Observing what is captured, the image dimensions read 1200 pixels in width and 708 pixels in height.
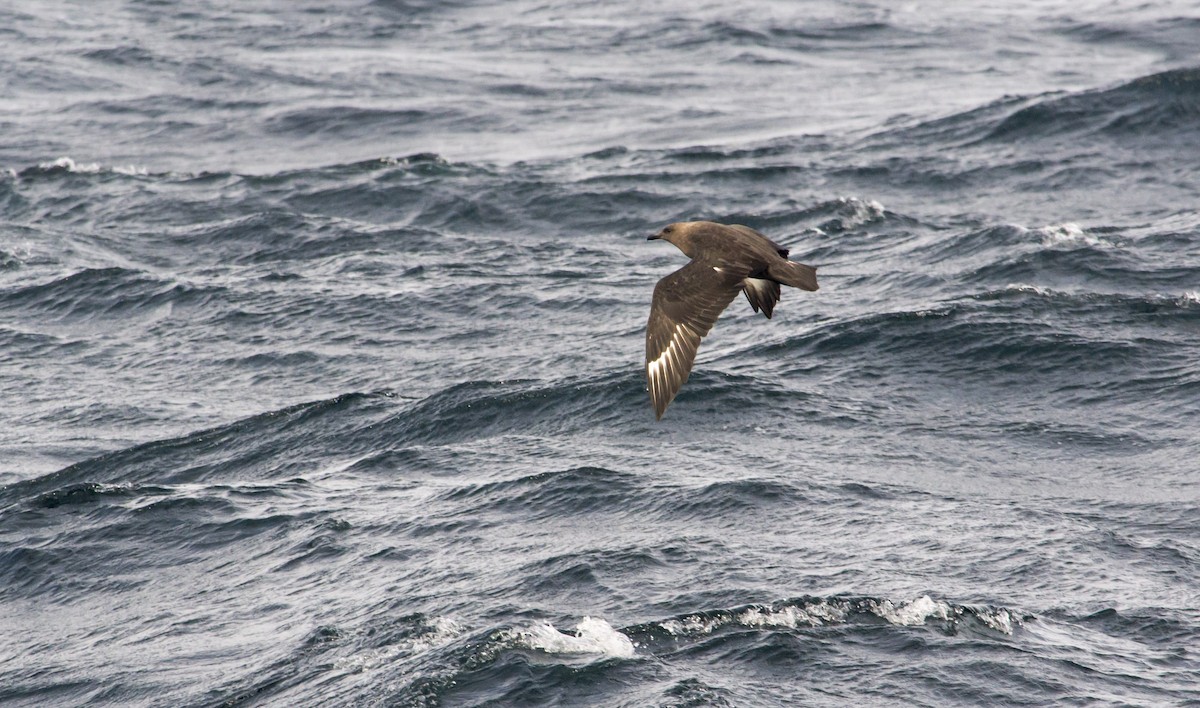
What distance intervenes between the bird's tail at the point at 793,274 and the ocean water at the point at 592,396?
6.66ft

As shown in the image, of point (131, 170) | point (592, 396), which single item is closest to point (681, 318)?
point (592, 396)

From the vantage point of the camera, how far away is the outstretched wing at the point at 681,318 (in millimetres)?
9273

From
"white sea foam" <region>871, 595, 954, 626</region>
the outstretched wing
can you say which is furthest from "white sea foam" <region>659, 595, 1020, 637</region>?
the outstretched wing

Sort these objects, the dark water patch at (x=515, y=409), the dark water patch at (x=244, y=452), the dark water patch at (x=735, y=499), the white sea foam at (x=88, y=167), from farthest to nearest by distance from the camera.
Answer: the white sea foam at (x=88, y=167)
the dark water patch at (x=515, y=409)
the dark water patch at (x=244, y=452)
the dark water patch at (x=735, y=499)

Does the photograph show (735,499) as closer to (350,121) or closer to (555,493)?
(555,493)

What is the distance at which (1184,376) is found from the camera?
520 inches

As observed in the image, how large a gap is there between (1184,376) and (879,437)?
280 centimetres

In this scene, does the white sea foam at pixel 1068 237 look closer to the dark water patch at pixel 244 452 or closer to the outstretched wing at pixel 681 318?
the dark water patch at pixel 244 452

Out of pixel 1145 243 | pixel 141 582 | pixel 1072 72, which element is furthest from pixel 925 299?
pixel 1072 72

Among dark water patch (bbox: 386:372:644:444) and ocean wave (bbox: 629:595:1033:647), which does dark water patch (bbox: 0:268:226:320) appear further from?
ocean wave (bbox: 629:595:1033:647)

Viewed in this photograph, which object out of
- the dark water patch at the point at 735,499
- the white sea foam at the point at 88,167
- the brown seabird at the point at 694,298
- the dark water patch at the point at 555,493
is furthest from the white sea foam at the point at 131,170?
the brown seabird at the point at 694,298

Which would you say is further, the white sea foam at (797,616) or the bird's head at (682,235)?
the bird's head at (682,235)

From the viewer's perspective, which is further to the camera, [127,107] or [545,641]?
[127,107]

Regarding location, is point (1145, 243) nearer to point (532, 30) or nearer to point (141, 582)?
point (141, 582)
